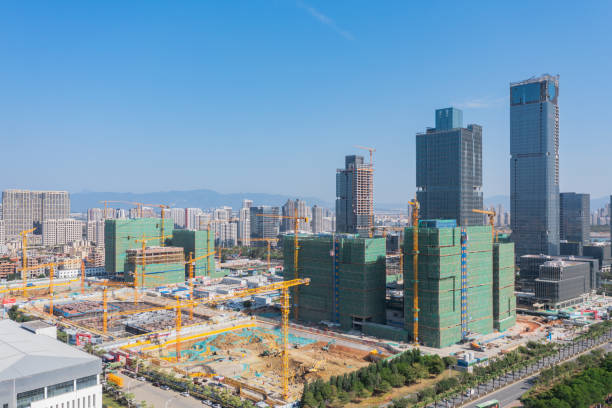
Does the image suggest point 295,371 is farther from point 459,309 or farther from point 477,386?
point 459,309

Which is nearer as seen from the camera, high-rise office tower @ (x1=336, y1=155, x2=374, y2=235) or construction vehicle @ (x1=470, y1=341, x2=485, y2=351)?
construction vehicle @ (x1=470, y1=341, x2=485, y2=351)

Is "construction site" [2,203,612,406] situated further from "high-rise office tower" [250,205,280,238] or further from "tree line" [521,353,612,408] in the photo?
"high-rise office tower" [250,205,280,238]

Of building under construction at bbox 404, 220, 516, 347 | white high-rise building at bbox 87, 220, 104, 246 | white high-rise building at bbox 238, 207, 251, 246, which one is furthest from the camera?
white high-rise building at bbox 238, 207, 251, 246

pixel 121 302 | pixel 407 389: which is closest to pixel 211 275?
pixel 121 302

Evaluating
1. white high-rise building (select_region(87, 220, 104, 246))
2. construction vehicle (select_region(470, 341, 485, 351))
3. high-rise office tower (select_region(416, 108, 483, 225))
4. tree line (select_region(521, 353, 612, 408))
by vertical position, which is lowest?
construction vehicle (select_region(470, 341, 485, 351))

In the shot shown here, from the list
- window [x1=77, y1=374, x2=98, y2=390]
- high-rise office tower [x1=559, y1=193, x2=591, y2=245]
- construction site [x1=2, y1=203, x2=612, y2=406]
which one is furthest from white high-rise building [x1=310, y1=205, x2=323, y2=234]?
window [x1=77, y1=374, x2=98, y2=390]

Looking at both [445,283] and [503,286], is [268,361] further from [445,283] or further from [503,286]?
[503,286]

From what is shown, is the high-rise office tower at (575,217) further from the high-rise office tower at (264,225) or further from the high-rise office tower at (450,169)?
the high-rise office tower at (264,225)
